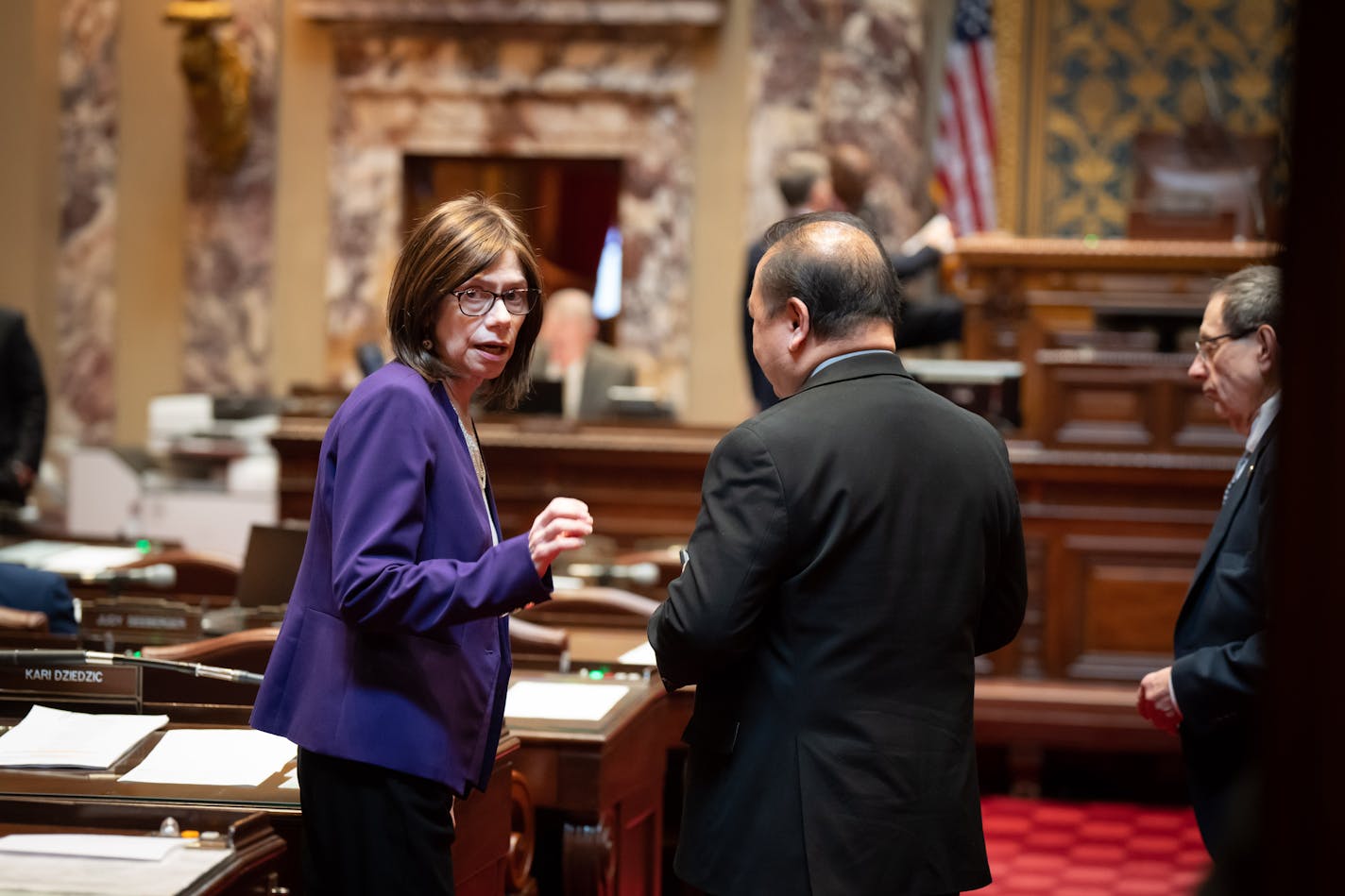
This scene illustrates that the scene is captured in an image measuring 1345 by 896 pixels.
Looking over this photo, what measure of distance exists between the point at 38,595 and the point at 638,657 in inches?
51.7

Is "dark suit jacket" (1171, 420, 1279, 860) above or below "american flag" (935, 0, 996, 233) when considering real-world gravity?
below

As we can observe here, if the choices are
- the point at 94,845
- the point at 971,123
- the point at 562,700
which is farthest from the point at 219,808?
the point at 971,123

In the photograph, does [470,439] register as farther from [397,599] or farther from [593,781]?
[593,781]

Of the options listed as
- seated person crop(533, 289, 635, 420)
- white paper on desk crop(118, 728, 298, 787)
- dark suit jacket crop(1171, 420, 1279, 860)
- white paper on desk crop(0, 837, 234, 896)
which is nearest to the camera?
white paper on desk crop(0, 837, 234, 896)

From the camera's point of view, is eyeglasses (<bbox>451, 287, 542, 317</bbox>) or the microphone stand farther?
the microphone stand

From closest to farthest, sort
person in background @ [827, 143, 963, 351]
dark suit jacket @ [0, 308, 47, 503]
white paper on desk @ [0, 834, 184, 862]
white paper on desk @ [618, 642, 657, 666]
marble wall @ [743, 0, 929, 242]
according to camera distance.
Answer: white paper on desk @ [0, 834, 184, 862]
white paper on desk @ [618, 642, 657, 666]
person in background @ [827, 143, 963, 351]
dark suit jacket @ [0, 308, 47, 503]
marble wall @ [743, 0, 929, 242]

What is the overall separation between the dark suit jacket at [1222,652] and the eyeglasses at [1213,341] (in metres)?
0.22

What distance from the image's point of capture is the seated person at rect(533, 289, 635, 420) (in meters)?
7.17

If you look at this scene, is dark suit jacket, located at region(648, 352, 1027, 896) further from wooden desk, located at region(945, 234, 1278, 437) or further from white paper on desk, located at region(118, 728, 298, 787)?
wooden desk, located at region(945, 234, 1278, 437)

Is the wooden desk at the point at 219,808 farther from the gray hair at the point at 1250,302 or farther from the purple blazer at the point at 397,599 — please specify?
the gray hair at the point at 1250,302

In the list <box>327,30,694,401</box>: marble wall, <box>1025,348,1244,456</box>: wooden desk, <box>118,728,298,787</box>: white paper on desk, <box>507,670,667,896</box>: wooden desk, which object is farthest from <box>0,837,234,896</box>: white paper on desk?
<box>327,30,694,401</box>: marble wall

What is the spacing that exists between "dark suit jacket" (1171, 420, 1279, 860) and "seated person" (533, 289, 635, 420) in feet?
15.7

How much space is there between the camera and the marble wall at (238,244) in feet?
30.8

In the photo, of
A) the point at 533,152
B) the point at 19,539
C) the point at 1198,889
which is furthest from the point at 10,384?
the point at 1198,889
